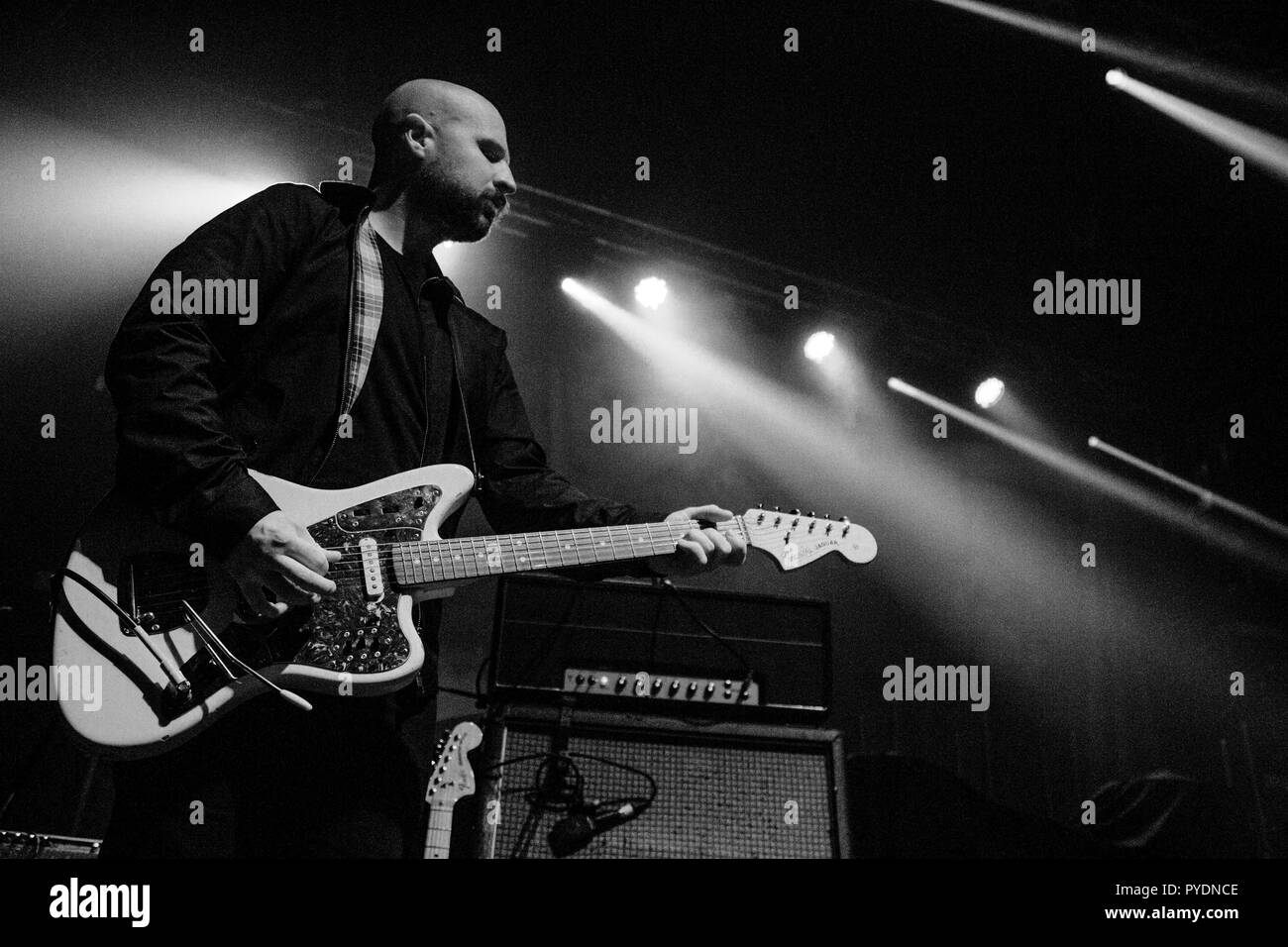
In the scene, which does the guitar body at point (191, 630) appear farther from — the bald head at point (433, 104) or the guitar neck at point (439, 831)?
the bald head at point (433, 104)

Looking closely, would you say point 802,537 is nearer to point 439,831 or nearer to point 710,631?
point 710,631

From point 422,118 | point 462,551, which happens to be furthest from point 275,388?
point 422,118

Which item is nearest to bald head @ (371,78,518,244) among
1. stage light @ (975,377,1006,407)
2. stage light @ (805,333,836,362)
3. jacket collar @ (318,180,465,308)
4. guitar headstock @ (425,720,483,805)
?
jacket collar @ (318,180,465,308)

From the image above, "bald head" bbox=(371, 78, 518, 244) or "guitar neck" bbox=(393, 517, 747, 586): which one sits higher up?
"bald head" bbox=(371, 78, 518, 244)

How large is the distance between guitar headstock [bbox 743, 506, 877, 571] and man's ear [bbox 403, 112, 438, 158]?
4.07ft

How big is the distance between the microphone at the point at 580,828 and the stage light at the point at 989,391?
3.79 meters

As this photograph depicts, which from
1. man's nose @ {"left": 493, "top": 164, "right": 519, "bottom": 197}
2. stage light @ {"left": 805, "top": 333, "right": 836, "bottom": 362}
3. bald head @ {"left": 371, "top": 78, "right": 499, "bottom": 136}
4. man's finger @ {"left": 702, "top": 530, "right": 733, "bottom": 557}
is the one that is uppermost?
stage light @ {"left": 805, "top": 333, "right": 836, "bottom": 362}

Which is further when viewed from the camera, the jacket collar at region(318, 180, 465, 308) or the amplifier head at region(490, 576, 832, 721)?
the amplifier head at region(490, 576, 832, 721)

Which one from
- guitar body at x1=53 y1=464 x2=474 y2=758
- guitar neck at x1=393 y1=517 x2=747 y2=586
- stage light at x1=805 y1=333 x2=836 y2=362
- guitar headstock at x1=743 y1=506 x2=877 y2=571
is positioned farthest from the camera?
stage light at x1=805 y1=333 x2=836 y2=362

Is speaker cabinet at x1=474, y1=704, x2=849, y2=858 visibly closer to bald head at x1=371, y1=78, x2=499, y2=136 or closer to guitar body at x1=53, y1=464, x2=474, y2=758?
guitar body at x1=53, y1=464, x2=474, y2=758

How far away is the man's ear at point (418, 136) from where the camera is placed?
2.47 m

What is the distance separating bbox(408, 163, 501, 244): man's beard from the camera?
2.43 meters

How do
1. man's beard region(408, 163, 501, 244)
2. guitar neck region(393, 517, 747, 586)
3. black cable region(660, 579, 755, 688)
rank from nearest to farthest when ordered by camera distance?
guitar neck region(393, 517, 747, 586) < man's beard region(408, 163, 501, 244) < black cable region(660, 579, 755, 688)

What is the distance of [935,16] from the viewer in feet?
12.2
